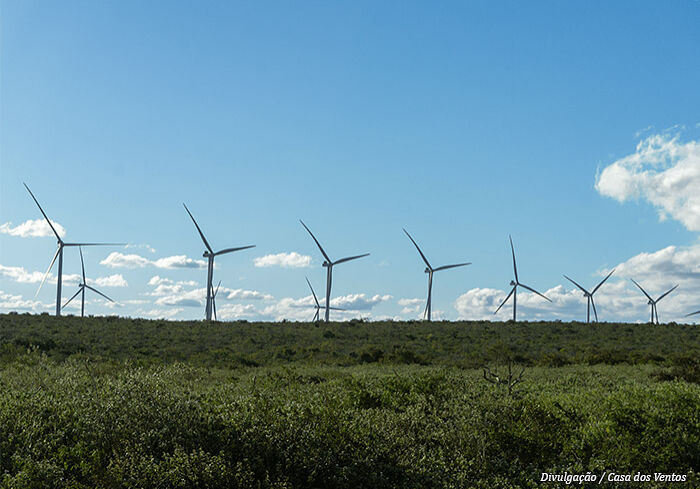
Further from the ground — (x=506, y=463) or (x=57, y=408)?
(x=57, y=408)

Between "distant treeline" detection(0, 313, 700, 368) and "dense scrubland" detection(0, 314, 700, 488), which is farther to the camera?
"distant treeline" detection(0, 313, 700, 368)

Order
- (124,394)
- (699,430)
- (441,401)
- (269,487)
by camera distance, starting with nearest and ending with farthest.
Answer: (269,487) < (124,394) < (699,430) < (441,401)

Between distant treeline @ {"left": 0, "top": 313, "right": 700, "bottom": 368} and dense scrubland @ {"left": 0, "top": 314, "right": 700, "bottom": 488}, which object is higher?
distant treeline @ {"left": 0, "top": 313, "right": 700, "bottom": 368}

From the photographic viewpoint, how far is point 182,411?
14438mm

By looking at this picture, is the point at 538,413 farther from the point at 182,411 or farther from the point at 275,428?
the point at 182,411

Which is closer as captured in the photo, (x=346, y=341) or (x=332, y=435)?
(x=332, y=435)

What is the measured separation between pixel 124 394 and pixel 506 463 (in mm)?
9600

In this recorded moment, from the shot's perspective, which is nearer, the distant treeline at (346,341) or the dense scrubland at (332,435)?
the dense scrubland at (332,435)

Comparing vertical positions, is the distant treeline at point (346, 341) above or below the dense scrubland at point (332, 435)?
above

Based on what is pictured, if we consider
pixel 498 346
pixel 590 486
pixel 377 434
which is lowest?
pixel 590 486

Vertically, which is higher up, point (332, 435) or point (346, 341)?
point (346, 341)

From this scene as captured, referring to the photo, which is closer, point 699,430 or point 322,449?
point 322,449

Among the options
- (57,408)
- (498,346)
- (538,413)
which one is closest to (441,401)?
(538,413)

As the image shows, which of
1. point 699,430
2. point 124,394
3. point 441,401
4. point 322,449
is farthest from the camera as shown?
point 441,401
